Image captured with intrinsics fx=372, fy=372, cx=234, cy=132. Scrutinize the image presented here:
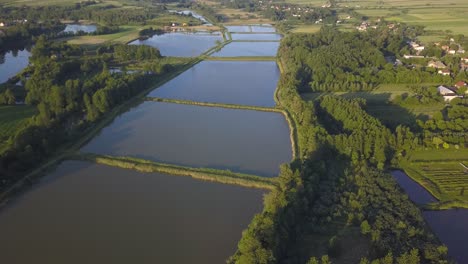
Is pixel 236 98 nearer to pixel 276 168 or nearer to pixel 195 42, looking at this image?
A: pixel 276 168

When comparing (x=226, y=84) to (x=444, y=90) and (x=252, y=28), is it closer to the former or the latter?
(x=444, y=90)

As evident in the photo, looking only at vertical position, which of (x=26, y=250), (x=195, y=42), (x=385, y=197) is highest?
(x=195, y=42)

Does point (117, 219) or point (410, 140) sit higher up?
point (410, 140)

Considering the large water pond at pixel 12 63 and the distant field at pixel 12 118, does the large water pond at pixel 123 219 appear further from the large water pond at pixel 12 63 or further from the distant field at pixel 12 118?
the large water pond at pixel 12 63

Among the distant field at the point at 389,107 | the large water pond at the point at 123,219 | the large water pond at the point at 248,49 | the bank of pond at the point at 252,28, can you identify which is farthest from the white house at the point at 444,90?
the bank of pond at the point at 252,28

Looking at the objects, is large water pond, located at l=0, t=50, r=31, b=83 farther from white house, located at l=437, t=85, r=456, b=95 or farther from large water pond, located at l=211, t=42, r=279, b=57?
white house, located at l=437, t=85, r=456, b=95

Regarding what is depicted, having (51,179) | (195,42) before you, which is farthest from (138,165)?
(195,42)
